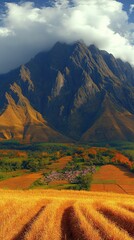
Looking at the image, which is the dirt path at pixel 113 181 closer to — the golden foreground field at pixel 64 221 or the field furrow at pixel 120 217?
the golden foreground field at pixel 64 221

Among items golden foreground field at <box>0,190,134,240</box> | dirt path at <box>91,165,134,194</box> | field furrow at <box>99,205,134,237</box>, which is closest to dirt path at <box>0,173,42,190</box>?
dirt path at <box>91,165,134,194</box>

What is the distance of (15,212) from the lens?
3123 centimetres

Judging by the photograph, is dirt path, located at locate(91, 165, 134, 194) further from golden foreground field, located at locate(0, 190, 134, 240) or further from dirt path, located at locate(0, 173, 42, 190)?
golden foreground field, located at locate(0, 190, 134, 240)

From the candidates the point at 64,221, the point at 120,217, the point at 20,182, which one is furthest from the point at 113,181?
the point at 64,221

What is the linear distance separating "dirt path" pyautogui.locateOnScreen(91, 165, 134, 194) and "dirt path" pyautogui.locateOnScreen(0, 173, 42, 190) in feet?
93.2

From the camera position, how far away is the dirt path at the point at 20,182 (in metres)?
161

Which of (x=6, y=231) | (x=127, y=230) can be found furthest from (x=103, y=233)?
(x=6, y=231)

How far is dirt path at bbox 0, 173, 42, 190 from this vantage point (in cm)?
16140

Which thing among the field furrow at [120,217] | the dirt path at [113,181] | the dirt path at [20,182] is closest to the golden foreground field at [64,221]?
the field furrow at [120,217]

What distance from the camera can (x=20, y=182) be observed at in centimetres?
17138

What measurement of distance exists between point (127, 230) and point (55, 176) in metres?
162

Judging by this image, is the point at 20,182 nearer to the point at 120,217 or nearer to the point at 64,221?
the point at 64,221

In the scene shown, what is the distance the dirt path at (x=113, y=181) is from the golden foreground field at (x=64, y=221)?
121102mm

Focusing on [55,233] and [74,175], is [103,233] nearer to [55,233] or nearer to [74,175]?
[55,233]
